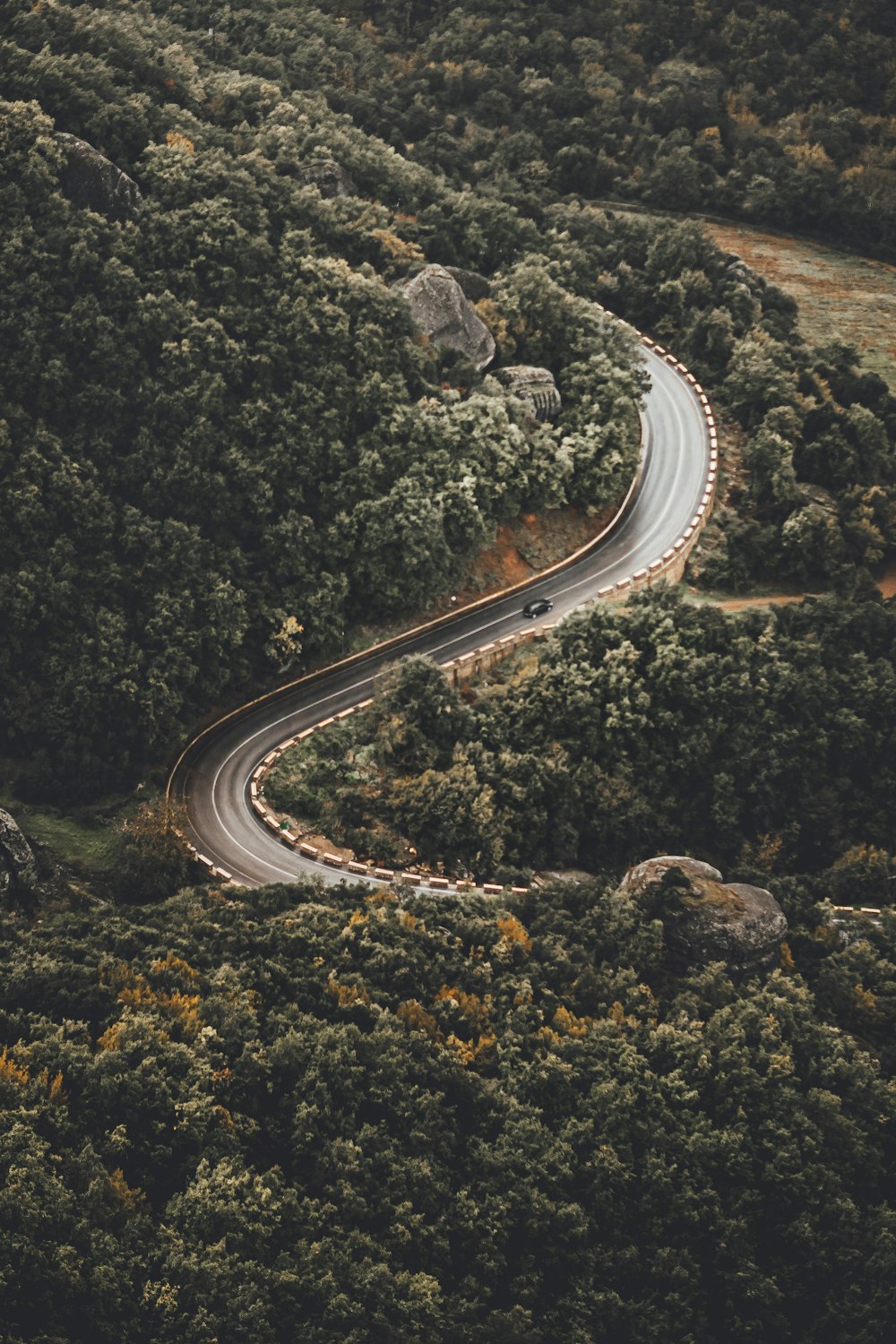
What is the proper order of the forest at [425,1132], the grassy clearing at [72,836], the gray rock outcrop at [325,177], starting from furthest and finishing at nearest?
the gray rock outcrop at [325,177] < the grassy clearing at [72,836] < the forest at [425,1132]

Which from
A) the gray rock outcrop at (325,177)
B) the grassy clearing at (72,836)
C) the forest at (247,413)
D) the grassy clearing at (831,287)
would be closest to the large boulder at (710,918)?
the forest at (247,413)

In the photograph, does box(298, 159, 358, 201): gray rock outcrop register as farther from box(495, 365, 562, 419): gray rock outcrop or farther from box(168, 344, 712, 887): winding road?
box(168, 344, 712, 887): winding road

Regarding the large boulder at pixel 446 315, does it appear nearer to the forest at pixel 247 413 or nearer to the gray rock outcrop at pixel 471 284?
the forest at pixel 247 413

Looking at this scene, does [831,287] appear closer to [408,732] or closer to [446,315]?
[446,315]

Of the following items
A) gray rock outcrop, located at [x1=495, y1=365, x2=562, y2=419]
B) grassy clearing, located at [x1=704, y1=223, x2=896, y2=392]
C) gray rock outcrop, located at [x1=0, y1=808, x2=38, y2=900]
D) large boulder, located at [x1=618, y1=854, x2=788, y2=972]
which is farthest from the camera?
grassy clearing, located at [x1=704, y1=223, x2=896, y2=392]

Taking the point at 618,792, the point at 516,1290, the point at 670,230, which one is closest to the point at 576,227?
the point at 670,230

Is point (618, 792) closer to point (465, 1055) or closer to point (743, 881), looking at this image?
point (743, 881)

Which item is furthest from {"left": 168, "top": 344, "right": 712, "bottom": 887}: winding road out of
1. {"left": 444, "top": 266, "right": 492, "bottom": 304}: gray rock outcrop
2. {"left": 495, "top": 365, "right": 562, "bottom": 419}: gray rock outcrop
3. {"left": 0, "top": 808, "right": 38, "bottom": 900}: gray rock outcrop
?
{"left": 444, "top": 266, "right": 492, "bottom": 304}: gray rock outcrop
